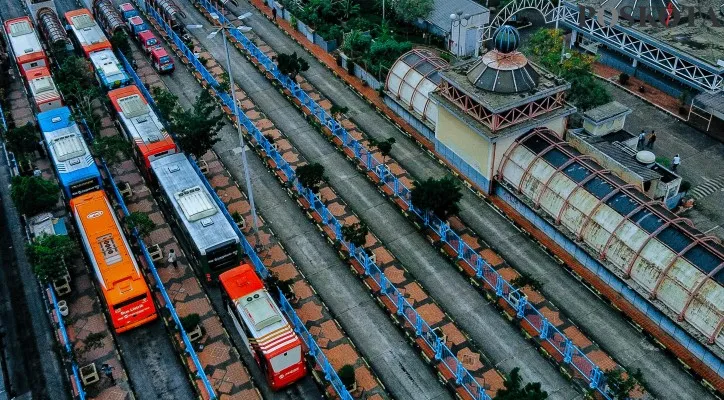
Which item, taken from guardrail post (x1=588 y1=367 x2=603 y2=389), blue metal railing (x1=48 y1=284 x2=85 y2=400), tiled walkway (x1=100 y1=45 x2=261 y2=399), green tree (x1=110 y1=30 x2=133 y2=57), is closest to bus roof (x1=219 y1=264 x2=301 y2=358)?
tiled walkway (x1=100 y1=45 x2=261 y2=399)

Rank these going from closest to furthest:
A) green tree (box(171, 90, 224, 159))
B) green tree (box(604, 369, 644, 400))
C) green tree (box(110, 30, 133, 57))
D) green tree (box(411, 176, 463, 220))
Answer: green tree (box(604, 369, 644, 400)) < green tree (box(411, 176, 463, 220)) < green tree (box(171, 90, 224, 159)) < green tree (box(110, 30, 133, 57))

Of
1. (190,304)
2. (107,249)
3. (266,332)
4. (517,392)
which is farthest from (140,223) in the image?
(517,392)

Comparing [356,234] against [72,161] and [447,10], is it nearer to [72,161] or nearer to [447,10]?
[72,161]

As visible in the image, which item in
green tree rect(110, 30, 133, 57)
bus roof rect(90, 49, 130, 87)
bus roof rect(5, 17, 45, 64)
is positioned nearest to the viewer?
bus roof rect(90, 49, 130, 87)

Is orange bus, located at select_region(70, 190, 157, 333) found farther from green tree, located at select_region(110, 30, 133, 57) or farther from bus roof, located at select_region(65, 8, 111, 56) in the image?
green tree, located at select_region(110, 30, 133, 57)

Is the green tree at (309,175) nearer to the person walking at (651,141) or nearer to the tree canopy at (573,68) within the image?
the tree canopy at (573,68)

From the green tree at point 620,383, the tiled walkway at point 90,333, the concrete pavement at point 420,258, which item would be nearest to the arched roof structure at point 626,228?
the green tree at point 620,383
